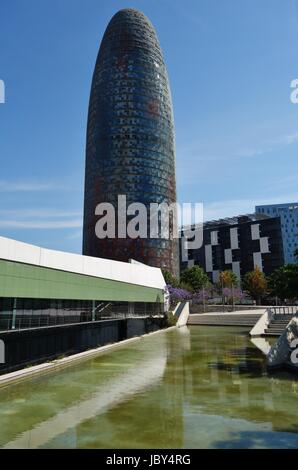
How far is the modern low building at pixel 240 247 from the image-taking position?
136 m

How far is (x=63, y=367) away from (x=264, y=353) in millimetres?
13471

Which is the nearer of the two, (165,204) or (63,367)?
(63,367)

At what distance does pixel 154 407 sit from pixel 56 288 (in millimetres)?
13455

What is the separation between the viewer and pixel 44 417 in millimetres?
11367

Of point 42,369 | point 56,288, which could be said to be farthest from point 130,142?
point 42,369

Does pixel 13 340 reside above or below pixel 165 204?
below

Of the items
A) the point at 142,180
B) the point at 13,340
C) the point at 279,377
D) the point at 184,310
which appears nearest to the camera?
the point at 279,377

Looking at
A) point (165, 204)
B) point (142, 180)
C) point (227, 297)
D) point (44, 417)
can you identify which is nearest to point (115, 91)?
point (142, 180)

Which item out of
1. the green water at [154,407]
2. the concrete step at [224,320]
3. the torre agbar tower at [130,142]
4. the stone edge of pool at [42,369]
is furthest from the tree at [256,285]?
the green water at [154,407]

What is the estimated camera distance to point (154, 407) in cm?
1230

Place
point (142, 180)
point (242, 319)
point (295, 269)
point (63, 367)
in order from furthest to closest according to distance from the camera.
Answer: point (142, 180)
point (242, 319)
point (295, 269)
point (63, 367)

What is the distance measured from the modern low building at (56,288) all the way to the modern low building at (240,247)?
106953 millimetres

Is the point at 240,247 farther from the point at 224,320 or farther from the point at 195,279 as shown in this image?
the point at 224,320

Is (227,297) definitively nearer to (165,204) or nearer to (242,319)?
(165,204)
